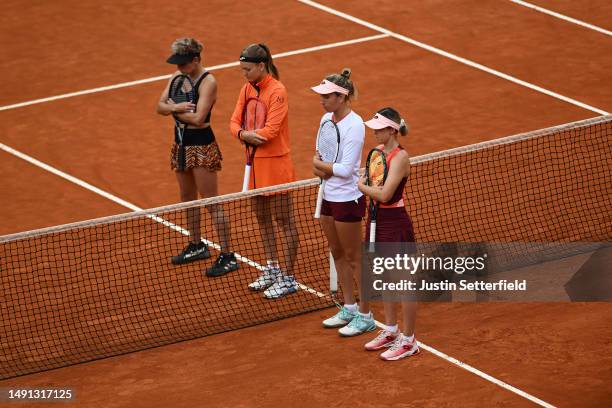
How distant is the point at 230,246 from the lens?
1284cm

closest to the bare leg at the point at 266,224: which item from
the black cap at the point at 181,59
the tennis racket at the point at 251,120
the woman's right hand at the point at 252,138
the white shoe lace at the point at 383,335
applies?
the tennis racket at the point at 251,120

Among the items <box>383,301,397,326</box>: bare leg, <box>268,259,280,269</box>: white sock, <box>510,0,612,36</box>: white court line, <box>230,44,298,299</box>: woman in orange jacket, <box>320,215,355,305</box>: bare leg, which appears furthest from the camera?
<box>510,0,612,36</box>: white court line

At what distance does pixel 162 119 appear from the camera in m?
16.6

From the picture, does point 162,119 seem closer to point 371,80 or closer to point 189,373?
point 371,80

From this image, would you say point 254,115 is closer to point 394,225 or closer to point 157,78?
point 394,225

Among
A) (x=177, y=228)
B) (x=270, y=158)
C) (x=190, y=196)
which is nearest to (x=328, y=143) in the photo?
(x=270, y=158)

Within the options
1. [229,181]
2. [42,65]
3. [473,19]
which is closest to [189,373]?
[229,181]

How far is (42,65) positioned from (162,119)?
3148 millimetres

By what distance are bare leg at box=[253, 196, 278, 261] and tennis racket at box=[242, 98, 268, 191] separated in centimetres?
20

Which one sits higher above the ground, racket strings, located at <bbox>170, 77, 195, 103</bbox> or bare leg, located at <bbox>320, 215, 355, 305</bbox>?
racket strings, located at <bbox>170, 77, 195, 103</bbox>

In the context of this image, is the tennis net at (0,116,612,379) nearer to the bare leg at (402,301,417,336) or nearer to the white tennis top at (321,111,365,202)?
the white tennis top at (321,111,365,202)

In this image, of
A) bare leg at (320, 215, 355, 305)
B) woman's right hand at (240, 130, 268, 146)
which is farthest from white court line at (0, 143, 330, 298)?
woman's right hand at (240, 130, 268, 146)

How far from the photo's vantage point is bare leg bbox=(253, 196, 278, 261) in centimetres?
1162

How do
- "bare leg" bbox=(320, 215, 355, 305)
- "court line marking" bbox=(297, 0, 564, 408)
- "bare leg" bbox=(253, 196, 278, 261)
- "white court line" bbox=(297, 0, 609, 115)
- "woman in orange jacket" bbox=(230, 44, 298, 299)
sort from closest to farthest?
"court line marking" bbox=(297, 0, 564, 408)
"bare leg" bbox=(320, 215, 355, 305)
"woman in orange jacket" bbox=(230, 44, 298, 299)
"bare leg" bbox=(253, 196, 278, 261)
"white court line" bbox=(297, 0, 609, 115)
